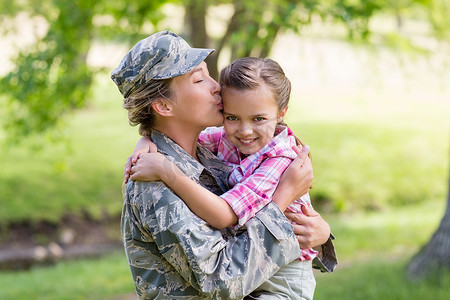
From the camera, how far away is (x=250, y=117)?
2.52 m

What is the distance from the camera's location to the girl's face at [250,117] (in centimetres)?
250

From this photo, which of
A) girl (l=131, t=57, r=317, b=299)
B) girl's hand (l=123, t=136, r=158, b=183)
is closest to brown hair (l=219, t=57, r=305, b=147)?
girl (l=131, t=57, r=317, b=299)

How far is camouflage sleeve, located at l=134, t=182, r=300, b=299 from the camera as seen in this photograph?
2.26 metres

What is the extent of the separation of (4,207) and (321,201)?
211 inches

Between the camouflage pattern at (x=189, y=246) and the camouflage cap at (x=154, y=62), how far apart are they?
0.85 feet

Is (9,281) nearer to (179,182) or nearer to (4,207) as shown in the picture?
(4,207)

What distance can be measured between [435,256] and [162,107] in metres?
4.32

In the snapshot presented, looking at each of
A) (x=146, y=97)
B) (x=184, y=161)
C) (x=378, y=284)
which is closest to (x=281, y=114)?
(x=184, y=161)

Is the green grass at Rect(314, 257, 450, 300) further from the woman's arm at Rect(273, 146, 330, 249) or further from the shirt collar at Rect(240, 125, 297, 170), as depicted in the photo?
the shirt collar at Rect(240, 125, 297, 170)

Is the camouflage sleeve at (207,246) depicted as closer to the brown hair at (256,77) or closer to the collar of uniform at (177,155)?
the collar of uniform at (177,155)

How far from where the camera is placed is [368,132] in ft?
48.4

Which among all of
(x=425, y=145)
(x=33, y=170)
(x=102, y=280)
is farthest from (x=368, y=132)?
(x=102, y=280)

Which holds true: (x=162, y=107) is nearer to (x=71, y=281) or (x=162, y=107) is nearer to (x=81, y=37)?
(x=81, y=37)

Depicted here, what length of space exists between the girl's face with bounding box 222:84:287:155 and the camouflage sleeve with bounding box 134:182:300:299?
333 millimetres
